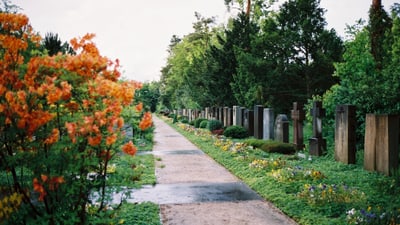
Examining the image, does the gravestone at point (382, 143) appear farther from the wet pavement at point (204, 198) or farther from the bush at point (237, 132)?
the bush at point (237, 132)

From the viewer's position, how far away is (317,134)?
520 inches

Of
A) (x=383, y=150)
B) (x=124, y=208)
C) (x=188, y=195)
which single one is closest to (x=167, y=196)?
(x=188, y=195)

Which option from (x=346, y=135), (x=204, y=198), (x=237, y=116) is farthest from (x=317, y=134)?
(x=237, y=116)

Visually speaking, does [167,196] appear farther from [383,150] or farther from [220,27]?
[220,27]

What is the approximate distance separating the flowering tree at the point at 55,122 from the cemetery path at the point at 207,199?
2025 millimetres

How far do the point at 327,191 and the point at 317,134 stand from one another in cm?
648

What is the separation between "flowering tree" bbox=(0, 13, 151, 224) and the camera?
3844 mm

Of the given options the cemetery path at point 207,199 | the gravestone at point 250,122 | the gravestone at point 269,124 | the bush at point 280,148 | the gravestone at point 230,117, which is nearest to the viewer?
the cemetery path at point 207,199

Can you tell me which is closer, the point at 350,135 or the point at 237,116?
the point at 350,135

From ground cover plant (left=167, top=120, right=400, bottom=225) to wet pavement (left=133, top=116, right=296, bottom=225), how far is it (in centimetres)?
31

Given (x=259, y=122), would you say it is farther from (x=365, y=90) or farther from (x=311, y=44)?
(x=311, y=44)

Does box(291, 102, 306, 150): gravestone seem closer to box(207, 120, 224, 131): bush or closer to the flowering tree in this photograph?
box(207, 120, 224, 131): bush

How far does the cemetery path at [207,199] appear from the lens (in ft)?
19.8

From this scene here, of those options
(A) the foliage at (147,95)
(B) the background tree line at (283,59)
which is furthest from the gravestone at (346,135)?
(B) the background tree line at (283,59)
